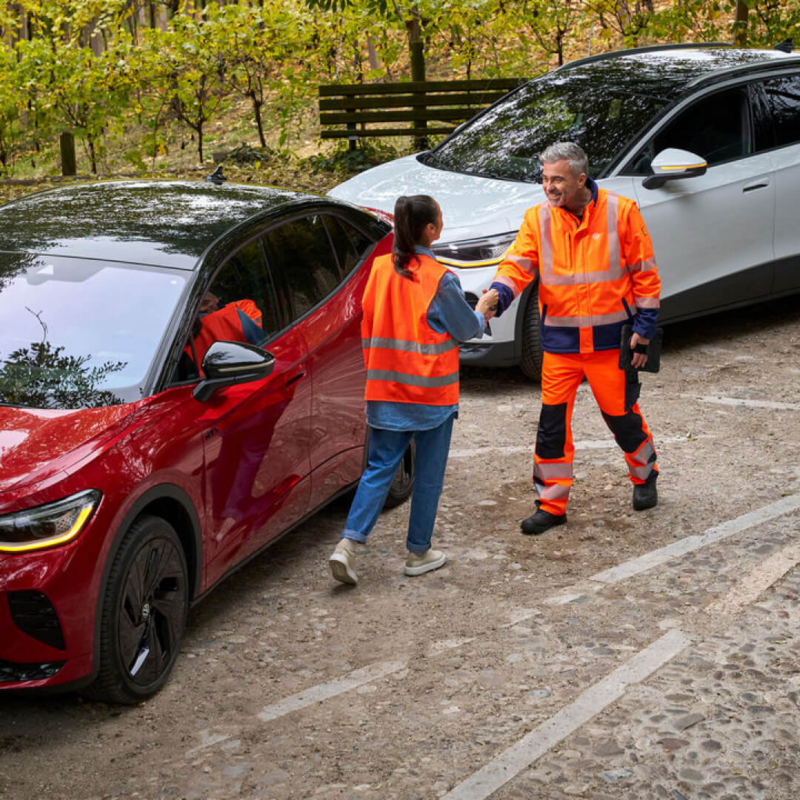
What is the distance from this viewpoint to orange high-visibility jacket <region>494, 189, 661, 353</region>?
536 centimetres

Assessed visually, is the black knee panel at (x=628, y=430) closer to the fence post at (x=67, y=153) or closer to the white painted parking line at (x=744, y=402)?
the white painted parking line at (x=744, y=402)

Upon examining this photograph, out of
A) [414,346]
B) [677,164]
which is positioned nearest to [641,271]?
[414,346]

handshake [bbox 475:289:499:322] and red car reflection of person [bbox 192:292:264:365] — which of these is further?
handshake [bbox 475:289:499:322]

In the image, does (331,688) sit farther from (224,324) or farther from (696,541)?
(696,541)

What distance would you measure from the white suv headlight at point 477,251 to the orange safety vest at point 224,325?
112 inches

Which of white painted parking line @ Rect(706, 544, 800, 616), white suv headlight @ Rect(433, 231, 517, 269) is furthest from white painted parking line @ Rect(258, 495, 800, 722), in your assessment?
white suv headlight @ Rect(433, 231, 517, 269)

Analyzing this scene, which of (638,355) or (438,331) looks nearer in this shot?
Answer: (438,331)

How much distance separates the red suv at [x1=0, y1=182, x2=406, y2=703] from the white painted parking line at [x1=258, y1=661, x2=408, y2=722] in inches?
17.7

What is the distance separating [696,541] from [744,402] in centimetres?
225

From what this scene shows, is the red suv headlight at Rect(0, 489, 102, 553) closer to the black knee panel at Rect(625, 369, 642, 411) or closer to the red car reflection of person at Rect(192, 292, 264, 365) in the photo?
the red car reflection of person at Rect(192, 292, 264, 365)

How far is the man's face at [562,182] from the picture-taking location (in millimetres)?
5227

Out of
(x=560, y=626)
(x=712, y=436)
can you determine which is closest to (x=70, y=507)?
(x=560, y=626)

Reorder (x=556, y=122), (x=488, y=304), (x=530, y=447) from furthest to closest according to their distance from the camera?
(x=556, y=122)
(x=530, y=447)
(x=488, y=304)

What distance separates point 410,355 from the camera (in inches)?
192
